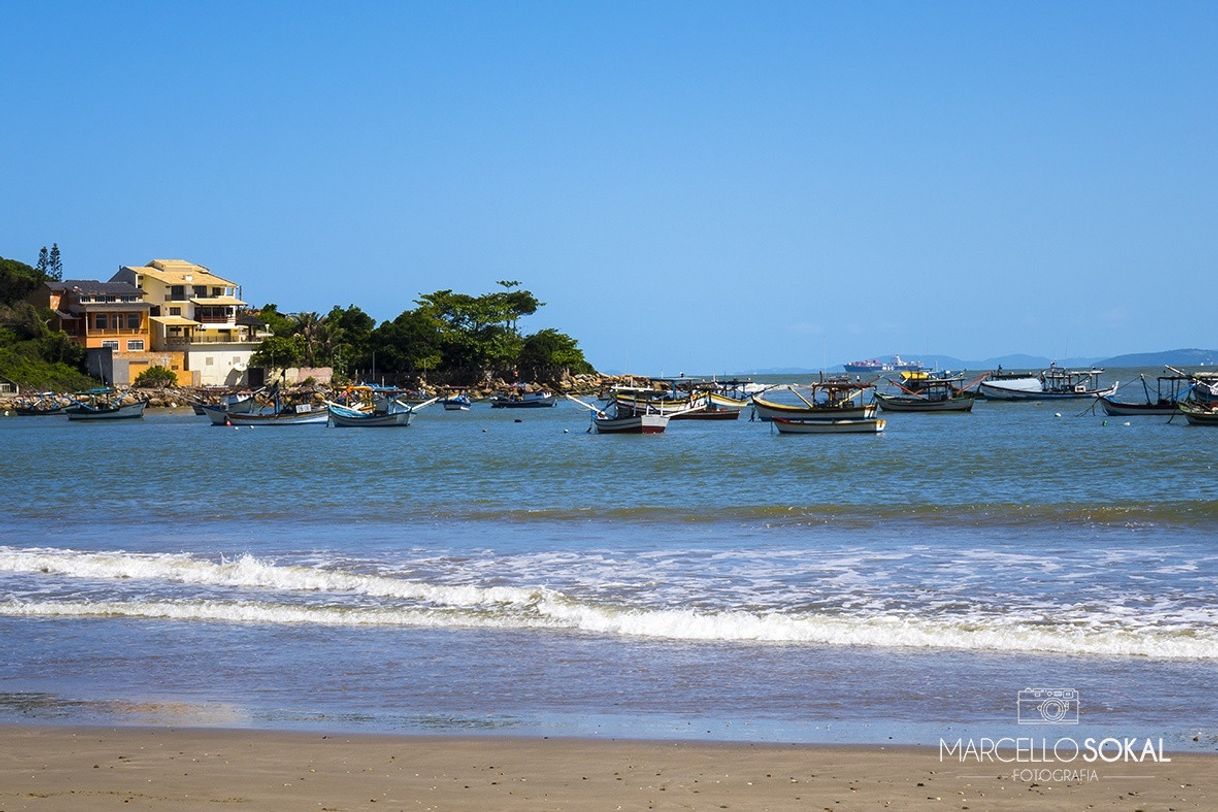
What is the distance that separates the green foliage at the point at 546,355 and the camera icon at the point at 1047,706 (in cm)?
11634

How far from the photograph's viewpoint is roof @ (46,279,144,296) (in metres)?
105

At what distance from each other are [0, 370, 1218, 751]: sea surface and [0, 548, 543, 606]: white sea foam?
0.24 ft

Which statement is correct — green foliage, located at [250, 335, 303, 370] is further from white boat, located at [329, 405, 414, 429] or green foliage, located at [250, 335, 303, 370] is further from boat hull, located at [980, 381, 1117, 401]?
Answer: boat hull, located at [980, 381, 1117, 401]

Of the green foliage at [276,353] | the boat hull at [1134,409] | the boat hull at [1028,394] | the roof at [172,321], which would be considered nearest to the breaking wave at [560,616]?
the boat hull at [1134,409]

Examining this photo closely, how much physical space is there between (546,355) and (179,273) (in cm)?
3568

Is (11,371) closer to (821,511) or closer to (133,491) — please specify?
(133,491)

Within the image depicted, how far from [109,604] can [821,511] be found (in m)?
15.6

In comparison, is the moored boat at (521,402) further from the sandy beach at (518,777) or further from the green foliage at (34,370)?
the sandy beach at (518,777)

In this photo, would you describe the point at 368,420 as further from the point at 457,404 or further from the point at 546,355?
the point at 546,355

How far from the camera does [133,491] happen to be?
35.3 m

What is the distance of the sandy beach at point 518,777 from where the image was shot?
7758 millimetres

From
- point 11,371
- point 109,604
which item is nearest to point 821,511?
point 109,604

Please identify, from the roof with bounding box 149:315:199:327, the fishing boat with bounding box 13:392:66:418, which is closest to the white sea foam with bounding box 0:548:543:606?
the fishing boat with bounding box 13:392:66:418

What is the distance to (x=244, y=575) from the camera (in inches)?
732
